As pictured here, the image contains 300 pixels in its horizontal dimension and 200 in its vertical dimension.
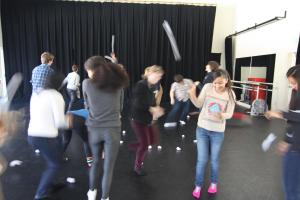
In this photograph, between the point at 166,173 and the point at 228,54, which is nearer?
the point at 166,173

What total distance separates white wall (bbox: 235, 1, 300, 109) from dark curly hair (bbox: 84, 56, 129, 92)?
619 cm

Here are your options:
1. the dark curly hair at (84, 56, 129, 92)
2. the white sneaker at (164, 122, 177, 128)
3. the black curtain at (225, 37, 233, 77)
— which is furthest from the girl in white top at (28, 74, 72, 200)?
the black curtain at (225, 37, 233, 77)

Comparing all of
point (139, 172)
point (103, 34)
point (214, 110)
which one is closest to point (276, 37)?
point (103, 34)

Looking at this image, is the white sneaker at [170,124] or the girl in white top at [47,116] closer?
the girl in white top at [47,116]

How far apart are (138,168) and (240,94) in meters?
7.36

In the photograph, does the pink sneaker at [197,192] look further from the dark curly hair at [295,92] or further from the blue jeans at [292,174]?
the dark curly hair at [295,92]

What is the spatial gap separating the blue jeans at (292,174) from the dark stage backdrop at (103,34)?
8.52 m

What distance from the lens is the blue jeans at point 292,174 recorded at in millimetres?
1905

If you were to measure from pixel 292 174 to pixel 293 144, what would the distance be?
0.77 ft

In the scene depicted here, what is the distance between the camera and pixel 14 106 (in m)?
8.27

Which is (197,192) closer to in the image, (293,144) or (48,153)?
(293,144)

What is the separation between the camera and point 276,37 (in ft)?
25.2

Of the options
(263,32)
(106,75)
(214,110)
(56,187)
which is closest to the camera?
(106,75)

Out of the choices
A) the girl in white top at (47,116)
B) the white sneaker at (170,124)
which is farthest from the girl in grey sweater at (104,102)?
the white sneaker at (170,124)
